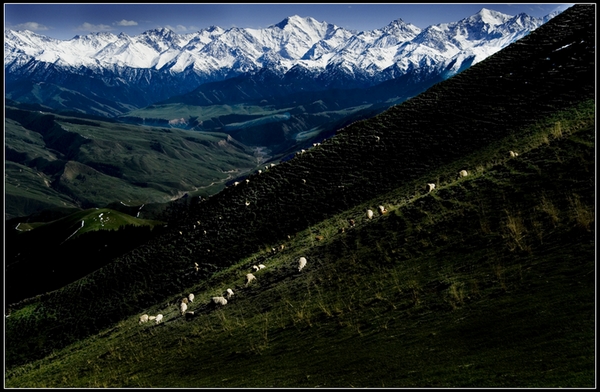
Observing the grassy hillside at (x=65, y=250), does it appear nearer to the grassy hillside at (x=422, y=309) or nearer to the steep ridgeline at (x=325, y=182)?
the steep ridgeline at (x=325, y=182)

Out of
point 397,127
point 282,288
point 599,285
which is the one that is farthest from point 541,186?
point 397,127

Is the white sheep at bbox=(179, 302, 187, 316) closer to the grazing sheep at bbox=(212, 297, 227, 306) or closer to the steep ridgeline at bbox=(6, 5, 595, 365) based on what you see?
the grazing sheep at bbox=(212, 297, 227, 306)

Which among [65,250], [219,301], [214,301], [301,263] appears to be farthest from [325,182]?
[65,250]

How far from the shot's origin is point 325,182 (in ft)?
128

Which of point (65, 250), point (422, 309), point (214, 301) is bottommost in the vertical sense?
point (422, 309)

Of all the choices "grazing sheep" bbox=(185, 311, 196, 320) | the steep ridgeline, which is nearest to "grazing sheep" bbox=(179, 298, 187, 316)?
"grazing sheep" bbox=(185, 311, 196, 320)

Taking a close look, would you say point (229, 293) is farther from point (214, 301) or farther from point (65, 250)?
point (65, 250)

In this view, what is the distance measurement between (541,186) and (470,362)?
10.3 m

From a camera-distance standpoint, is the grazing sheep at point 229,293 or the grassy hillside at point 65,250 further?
the grassy hillside at point 65,250

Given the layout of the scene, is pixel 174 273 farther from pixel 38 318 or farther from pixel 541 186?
pixel 541 186

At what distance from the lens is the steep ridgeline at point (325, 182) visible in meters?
34.3

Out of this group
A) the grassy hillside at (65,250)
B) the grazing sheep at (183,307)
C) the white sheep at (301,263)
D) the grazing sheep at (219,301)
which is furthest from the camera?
the grassy hillside at (65,250)

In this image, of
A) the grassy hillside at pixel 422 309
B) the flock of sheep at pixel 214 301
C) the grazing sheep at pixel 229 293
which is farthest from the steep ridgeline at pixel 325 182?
the grazing sheep at pixel 229 293

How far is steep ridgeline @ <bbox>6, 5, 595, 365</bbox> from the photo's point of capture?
34.3 metres
